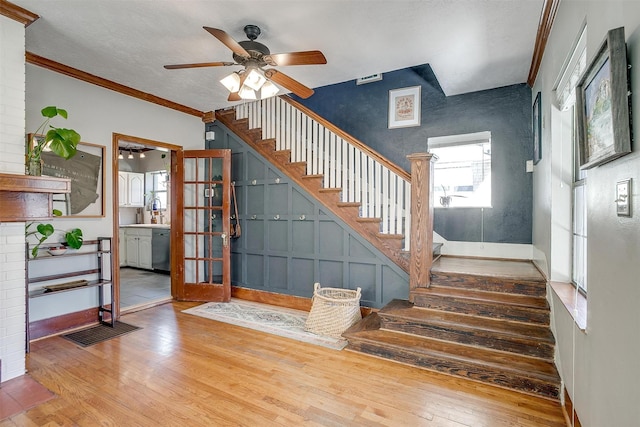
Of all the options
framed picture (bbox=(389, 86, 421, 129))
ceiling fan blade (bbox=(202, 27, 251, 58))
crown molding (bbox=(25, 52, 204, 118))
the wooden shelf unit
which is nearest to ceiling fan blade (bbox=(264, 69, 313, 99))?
ceiling fan blade (bbox=(202, 27, 251, 58))

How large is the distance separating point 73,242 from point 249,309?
2045mm

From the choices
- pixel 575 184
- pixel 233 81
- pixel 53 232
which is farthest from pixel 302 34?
pixel 53 232

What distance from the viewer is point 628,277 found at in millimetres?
1109

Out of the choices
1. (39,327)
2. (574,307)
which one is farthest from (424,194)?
(39,327)

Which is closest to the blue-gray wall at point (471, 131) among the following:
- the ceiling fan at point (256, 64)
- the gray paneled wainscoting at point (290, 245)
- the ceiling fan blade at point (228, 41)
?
the gray paneled wainscoting at point (290, 245)

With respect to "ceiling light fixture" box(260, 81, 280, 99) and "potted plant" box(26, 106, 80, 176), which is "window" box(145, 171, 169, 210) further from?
"ceiling light fixture" box(260, 81, 280, 99)

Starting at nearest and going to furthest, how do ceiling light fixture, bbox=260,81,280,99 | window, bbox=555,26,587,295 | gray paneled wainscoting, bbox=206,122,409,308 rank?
window, bbox=555,26,587,295 < ceiling light fixture, bbox=260,81,280,99 < gray paneled wainscoting, bbox=206,122,409,308

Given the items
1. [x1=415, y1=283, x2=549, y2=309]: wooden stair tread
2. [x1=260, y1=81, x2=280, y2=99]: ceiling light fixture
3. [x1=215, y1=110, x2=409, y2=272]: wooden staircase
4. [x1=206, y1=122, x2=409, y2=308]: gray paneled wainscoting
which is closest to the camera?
[x1=415, y1=283, x2=549, y2=309]: wooden stair tread

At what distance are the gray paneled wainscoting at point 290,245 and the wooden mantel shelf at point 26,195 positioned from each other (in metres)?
2.41

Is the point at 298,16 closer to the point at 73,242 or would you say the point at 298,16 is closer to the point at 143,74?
the point at 143,74

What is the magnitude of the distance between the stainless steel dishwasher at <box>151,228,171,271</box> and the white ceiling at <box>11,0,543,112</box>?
3181 millimetres

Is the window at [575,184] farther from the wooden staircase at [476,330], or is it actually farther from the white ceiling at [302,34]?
the white ceiling at [302,34]

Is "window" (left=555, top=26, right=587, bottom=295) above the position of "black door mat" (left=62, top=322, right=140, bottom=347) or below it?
above

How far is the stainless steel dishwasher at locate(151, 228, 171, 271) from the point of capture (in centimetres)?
611
